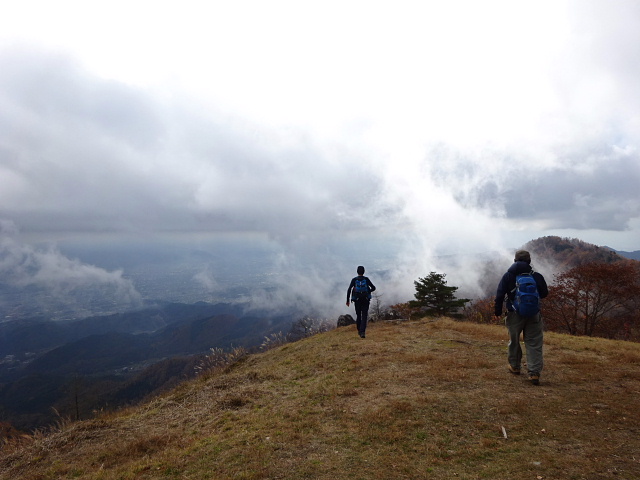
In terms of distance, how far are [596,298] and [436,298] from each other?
14162 mm

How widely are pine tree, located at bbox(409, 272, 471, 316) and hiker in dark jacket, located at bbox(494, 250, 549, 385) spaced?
1994cm

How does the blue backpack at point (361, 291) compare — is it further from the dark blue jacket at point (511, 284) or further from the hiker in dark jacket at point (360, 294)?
the dark blue jacket at point (511, 284)

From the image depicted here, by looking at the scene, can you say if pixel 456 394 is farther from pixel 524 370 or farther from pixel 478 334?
pixel 478 334

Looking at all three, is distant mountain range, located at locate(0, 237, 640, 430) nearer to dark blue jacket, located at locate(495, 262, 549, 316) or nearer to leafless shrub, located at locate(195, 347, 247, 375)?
leafless shrub, located at locate(195, 347, 247, 375)

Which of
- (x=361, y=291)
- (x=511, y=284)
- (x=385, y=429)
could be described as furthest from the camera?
(x=361, y=291)

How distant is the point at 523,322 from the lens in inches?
285

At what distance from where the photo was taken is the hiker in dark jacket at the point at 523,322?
7.08m

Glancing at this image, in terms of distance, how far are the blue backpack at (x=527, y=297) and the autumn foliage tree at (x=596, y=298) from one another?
27276mm

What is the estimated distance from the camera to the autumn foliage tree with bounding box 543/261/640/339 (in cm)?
2630

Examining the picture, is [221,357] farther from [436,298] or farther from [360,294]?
[436,298]

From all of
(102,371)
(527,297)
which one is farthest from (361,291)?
(102,371)

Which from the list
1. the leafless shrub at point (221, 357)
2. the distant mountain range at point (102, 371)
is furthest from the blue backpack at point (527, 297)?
the distant mountain range at point (102, 371)

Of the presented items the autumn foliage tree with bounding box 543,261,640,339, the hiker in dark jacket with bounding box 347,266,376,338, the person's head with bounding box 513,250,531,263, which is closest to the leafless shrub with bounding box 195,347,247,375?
the hiker in dark jacket with bounding box 347,266,376,338

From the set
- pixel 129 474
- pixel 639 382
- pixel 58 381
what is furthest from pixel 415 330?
pixel 58 381
